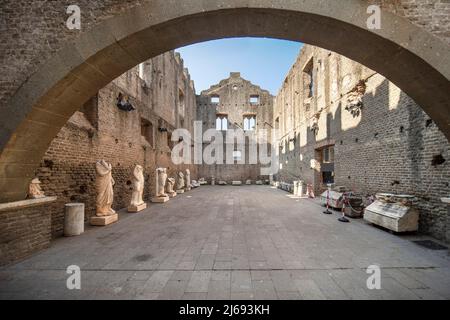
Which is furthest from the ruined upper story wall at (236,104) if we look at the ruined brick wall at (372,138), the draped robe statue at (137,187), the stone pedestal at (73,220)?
the stone pedestal at (73,220)

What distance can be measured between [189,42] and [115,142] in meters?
6.07

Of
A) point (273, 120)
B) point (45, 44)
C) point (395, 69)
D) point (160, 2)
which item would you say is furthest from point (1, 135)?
point (273, 120)

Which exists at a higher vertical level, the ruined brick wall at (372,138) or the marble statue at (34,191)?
the ruined brick wall at (372,138)

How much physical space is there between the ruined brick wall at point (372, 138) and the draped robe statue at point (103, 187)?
8.56 m

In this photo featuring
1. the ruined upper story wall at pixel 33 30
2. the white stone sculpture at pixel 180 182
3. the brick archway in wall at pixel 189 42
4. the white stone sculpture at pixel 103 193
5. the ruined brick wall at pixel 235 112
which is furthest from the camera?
the ruined brick wall at pixel 235 112

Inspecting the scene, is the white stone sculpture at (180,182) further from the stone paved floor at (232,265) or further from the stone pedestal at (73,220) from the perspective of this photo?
the stone pedestal at (73,220)

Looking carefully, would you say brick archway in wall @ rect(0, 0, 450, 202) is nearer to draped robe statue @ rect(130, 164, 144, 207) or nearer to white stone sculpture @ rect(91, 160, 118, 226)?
white stone sculpture @ rect(91, 160, 118, 226)

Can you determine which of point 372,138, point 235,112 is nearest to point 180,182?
point 372,138

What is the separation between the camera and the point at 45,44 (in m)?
3.30

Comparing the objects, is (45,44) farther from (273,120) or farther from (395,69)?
(273,120)

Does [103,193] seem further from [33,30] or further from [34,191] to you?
[33,30]

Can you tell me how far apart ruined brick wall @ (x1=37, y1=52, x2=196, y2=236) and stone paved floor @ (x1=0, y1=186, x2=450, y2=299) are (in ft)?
5.07

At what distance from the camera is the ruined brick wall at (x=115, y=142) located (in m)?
5.51
